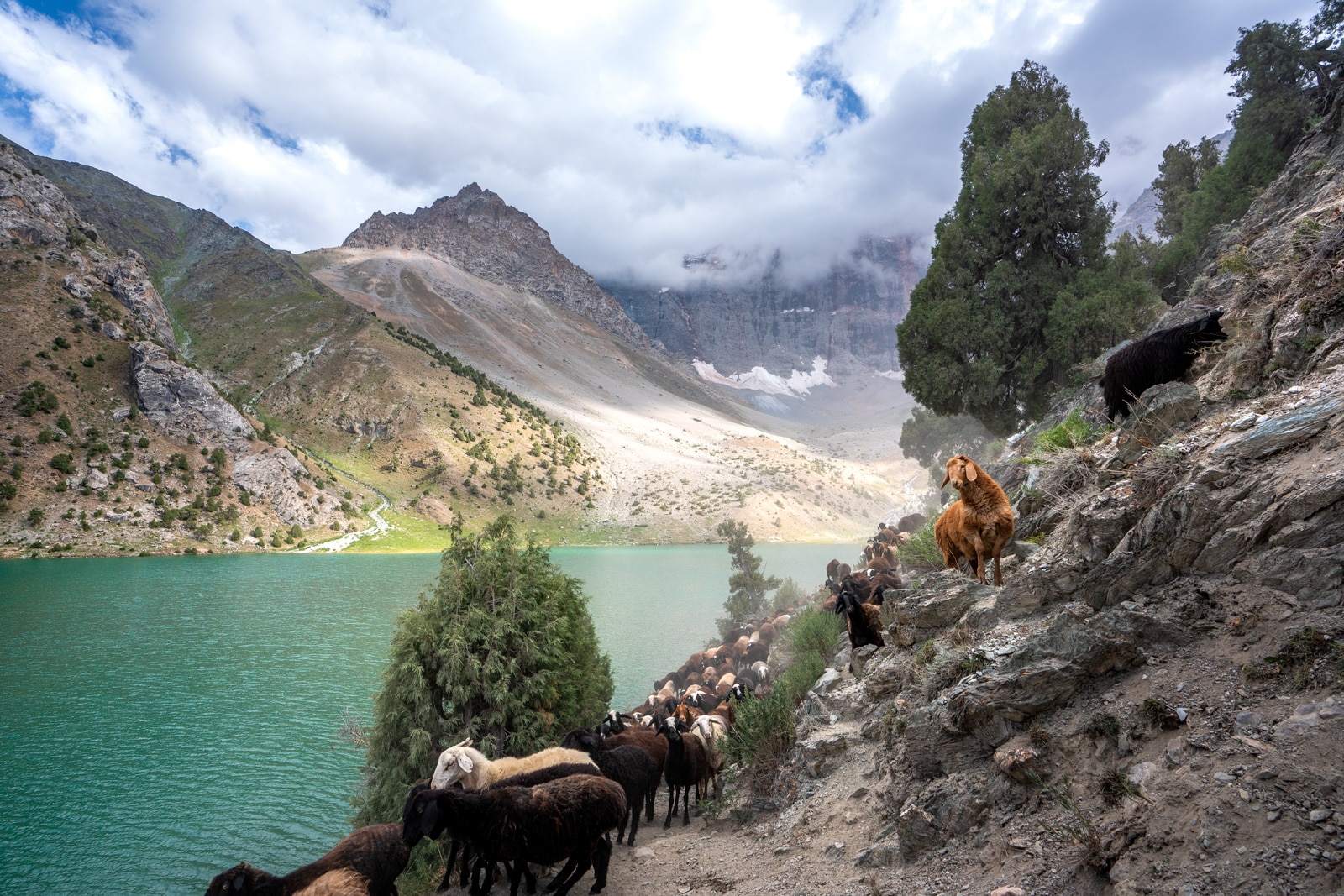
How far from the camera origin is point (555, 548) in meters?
68.2

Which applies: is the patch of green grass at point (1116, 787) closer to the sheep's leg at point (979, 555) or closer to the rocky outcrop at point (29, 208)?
the sheep's leg at point (979, 555)

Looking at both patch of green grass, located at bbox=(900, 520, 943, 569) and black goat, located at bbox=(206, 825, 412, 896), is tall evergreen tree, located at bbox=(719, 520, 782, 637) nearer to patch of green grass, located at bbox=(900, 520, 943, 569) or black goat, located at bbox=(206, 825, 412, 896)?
patch of green grass, located at bbox=(900, 520, 943, 569)

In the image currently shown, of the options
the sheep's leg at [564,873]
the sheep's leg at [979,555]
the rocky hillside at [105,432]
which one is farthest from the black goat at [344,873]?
the rocky hillside at [105,432]

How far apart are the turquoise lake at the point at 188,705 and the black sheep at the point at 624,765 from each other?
675 centimetres

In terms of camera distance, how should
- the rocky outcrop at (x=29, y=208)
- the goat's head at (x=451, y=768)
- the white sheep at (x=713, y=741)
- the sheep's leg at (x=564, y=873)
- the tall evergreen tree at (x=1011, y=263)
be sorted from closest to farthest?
the sheep's leg at (x=564, y=873) < the goat's head at (x=451, y=768) < the white sheep at (x=713, y=741) < the tall evergreen tree at (x=1011, y=263) < the rocky outcrop at (x=29, y=208)

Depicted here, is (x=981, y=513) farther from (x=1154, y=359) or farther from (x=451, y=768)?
(x=451, y=768)

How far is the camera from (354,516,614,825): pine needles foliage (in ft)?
33.4

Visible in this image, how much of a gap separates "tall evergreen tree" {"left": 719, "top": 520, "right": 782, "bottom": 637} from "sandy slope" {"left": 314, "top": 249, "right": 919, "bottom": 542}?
2901 centimetres

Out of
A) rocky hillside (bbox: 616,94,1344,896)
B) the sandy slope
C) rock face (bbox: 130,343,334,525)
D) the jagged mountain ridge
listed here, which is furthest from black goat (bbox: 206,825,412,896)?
the jagged mountain ridge

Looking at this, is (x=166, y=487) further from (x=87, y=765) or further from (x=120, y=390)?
(x=87, y=765)

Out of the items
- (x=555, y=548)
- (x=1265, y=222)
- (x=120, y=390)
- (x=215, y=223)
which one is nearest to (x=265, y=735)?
(x=1265, y=222)

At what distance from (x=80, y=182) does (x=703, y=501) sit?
193m

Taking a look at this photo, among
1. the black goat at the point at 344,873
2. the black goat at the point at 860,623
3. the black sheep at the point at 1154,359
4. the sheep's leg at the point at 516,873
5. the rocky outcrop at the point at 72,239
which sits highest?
the rocky outcrop at the point at 72,239

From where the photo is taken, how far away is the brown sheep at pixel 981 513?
7.05 meters
